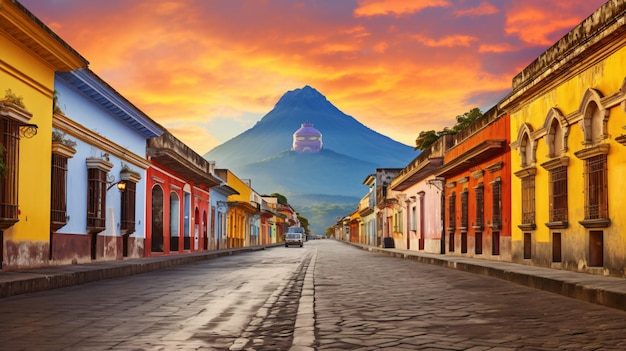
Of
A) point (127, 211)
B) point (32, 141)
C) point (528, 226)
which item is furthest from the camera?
point (127, 211)

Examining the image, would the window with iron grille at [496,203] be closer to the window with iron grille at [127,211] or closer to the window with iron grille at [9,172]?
the window with iron grille at [127,211]

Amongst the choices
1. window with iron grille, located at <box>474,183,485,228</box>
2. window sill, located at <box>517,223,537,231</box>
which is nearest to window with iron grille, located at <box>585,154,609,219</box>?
window sill, located at <box>517,223,537,231</box>

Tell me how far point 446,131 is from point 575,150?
3342 cm

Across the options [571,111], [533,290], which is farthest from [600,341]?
[571,111]

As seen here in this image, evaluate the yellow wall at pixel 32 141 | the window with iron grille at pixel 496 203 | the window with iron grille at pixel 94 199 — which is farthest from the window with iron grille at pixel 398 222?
the yellow wall at pixel 32 141

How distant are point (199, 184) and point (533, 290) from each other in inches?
1182

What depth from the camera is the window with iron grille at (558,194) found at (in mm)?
17453

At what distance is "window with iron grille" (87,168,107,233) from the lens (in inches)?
842

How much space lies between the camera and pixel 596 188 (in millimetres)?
15430

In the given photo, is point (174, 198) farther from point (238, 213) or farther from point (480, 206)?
point (238, 213)

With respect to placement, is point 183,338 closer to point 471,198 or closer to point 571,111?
point 571,111

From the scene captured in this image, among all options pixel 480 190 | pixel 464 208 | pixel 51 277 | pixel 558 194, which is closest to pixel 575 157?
pixel 558 194

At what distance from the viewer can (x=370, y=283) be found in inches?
565

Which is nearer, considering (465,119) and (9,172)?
(9,172)
